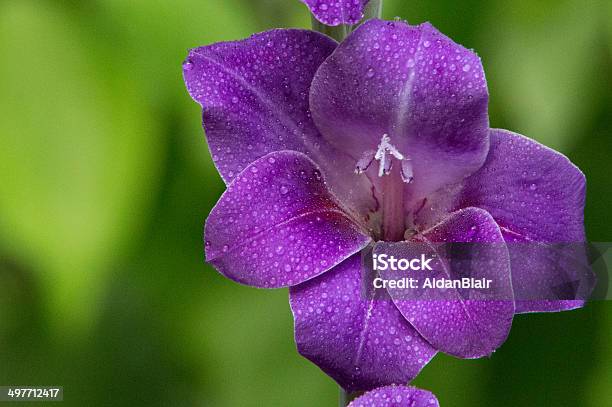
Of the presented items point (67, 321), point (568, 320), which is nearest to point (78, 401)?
point (67, 321)

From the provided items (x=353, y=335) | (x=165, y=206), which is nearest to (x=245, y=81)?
(x=353, y=335)

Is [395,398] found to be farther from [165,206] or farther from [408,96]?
[165,206]

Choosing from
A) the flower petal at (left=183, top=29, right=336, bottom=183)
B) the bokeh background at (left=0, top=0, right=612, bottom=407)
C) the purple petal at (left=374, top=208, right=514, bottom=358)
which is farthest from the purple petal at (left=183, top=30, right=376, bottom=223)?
the bokeh background at (left=0, top=0, right=612, bottom=407)

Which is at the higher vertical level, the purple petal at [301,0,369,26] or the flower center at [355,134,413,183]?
the purple petal at [301,0,369,26]

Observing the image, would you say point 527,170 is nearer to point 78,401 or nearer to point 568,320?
point 568,320

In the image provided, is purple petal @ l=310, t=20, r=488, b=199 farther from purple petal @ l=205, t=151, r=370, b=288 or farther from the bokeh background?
the bokeh background

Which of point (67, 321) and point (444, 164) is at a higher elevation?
point (444, 164)

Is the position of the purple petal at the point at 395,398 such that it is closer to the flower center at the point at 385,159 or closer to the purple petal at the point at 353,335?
the purple petal at the point at 353,335
